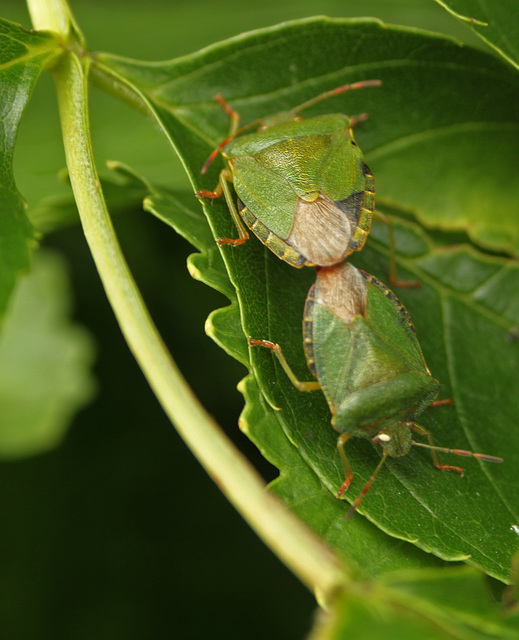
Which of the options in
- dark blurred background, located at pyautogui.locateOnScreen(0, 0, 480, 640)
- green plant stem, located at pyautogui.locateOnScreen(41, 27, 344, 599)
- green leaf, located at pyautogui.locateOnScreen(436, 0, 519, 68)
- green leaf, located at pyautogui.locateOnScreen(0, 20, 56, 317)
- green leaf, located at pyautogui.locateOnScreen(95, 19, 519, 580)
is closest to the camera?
green plant stem, located at pyautogui.locateOnScreen(41, 27, 344, 599)

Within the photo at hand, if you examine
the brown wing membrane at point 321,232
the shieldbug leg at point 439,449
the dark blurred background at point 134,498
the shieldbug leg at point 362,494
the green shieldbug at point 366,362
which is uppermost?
the brown wing membrane at point 321,232

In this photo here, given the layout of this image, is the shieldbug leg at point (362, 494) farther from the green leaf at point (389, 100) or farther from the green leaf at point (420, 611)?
the green leaf at point (389, 100)

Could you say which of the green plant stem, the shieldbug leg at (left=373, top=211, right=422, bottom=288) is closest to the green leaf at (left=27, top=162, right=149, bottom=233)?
the green plant stem

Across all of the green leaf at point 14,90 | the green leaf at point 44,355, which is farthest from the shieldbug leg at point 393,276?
the green leaf at point 44,355

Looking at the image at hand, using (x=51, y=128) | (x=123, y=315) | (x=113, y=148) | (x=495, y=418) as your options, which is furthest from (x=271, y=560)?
(x=51, y=128)

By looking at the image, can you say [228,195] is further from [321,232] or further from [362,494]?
[362,494]

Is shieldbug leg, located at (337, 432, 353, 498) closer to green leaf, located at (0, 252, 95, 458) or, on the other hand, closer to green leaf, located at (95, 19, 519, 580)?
green leaf, located at (95, 19, 519, 580)
